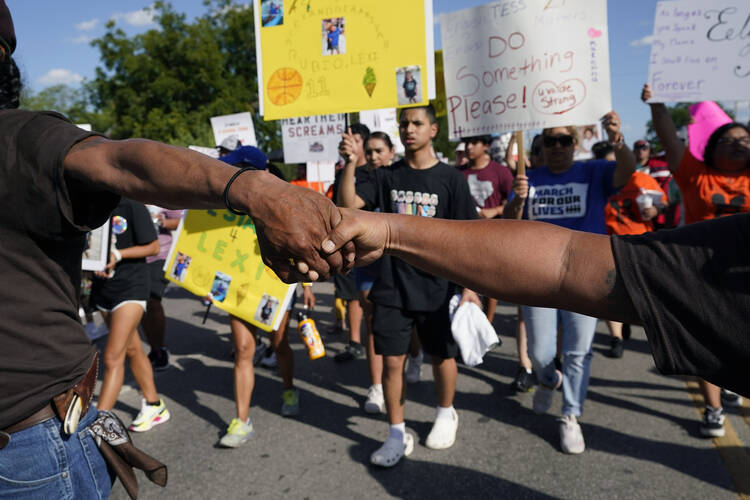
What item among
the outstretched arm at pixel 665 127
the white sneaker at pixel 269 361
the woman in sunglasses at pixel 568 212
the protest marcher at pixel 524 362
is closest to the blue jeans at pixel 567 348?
the woman in sunglasses at pixel 568 212

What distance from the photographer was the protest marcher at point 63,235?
1240mm

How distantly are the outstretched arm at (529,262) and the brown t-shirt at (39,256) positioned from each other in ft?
2.75

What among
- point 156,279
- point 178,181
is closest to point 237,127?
point 156,279

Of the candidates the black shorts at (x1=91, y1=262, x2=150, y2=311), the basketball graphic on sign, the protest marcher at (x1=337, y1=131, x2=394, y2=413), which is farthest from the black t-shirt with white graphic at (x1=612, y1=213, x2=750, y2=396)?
the black shorts at (x1=91, y1=262, x2=150, y2=311)

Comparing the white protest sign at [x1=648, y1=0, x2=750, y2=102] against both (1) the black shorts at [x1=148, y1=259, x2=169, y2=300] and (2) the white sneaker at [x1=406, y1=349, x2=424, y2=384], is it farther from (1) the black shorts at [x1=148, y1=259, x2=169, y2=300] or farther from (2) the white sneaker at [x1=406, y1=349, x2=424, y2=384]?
(1) the black shorts at [x1=148, y1=259, x2=169, y2=300]

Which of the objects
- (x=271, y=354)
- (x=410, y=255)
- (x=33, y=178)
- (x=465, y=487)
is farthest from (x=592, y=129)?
(x=33, y=178)

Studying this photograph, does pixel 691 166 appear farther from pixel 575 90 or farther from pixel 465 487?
pixel 465 487

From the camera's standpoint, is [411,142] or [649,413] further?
[649,413]

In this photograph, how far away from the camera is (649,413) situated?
4055mm

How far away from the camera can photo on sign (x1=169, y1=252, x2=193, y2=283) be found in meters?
3.91

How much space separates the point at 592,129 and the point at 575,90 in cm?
630

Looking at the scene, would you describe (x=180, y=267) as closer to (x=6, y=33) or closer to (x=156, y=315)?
(x=156, y=315)

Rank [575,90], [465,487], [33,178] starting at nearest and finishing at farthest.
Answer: [33,178] < [465,487] < [575,90]

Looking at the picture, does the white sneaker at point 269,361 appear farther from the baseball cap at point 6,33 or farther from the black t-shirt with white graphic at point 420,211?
the baseball cap at point 6,33
